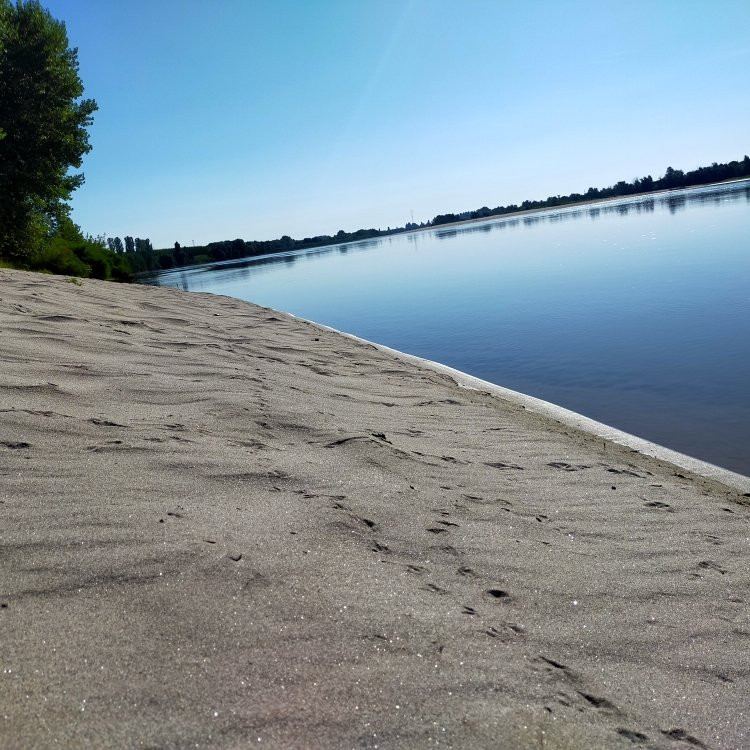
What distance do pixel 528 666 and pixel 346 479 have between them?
1.77m

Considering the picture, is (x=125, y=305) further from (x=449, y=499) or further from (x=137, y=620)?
(x=137, y=620)

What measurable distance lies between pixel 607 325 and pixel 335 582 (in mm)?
11861

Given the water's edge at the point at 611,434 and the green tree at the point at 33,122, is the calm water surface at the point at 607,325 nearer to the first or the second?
the water's edge at the point at 611,434

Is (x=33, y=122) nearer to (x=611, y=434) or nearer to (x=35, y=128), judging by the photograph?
(x=35, y=128)

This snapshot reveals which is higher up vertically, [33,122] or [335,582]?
[33,122]

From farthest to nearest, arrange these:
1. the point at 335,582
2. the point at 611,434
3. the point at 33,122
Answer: the point at 33,122 → the point at 611,434 → the point at 335,582

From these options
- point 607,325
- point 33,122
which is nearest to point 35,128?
point 33,122

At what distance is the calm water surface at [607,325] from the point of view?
7625mm

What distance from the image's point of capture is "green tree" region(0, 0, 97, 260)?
65.4 ft

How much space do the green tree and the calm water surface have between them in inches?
331

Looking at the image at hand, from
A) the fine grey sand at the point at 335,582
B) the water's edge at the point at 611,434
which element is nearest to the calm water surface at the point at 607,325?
the water's edge at the point at 611,434

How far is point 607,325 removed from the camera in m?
13.3

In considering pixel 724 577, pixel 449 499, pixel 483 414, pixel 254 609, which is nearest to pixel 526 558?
pixel 449 499

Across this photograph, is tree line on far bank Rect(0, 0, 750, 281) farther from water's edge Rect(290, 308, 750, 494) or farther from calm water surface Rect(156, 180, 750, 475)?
water's edge Rect(290, 308, 750, 494)
